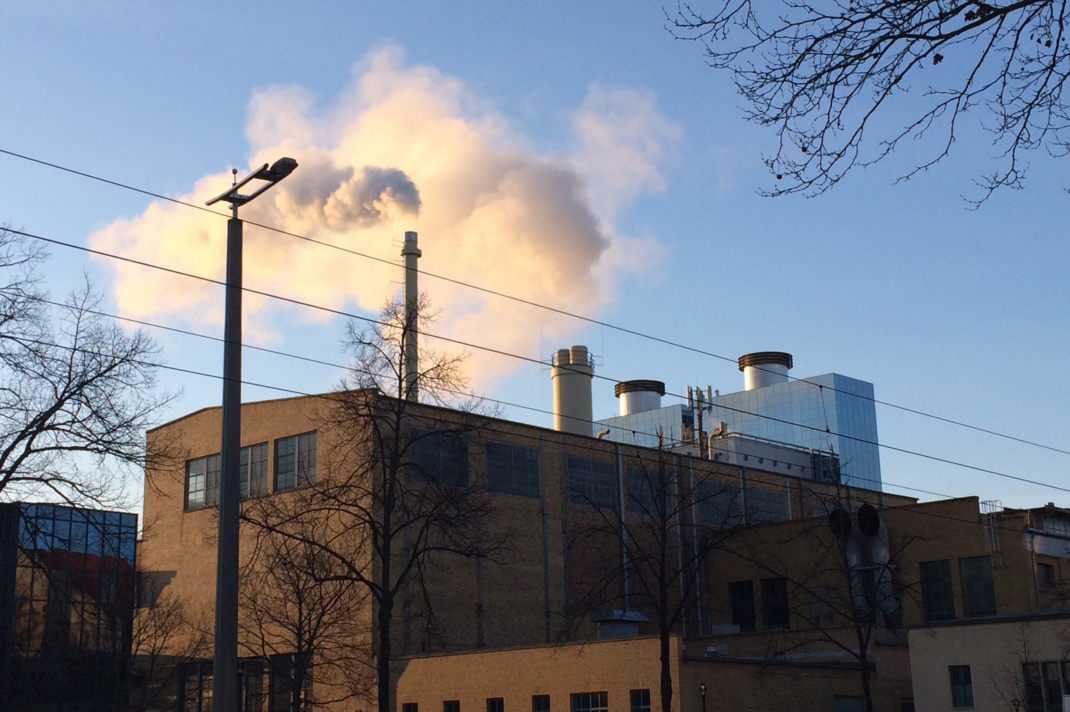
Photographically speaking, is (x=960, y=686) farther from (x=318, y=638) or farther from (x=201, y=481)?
(x=201, y=481)

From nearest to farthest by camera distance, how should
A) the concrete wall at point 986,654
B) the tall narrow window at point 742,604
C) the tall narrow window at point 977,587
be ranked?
the concrete wall at point 986,654 < the tall narrow window at point 977,587 < the tall narrow window at point 742,604

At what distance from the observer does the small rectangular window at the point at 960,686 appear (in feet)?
110

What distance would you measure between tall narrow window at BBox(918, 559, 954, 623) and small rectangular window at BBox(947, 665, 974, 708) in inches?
606

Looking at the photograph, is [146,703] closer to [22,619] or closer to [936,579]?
[22,619]

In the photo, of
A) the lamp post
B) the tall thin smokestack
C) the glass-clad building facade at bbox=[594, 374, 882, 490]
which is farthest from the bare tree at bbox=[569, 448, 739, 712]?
the glass-clad building facade at bbox=[594, 374, 882, 490]

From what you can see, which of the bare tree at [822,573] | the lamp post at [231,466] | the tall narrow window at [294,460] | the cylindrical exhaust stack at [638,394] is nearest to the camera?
the lamp post at [231,466]

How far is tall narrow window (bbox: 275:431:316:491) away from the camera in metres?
48.3

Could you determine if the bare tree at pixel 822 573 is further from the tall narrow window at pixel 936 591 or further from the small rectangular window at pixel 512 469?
the small rectangular window at pixel 512 469

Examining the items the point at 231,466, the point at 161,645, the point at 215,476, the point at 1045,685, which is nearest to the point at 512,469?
the point at 215,476

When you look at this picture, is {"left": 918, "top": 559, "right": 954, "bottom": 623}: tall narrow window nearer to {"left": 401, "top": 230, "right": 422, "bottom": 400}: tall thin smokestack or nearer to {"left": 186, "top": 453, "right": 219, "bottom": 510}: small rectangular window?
{"left": 401, "top": 230, "right": 422, "bottom": 400}: tall thin smokestack

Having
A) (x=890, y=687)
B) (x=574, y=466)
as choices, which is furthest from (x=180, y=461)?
(x=890, y=687)

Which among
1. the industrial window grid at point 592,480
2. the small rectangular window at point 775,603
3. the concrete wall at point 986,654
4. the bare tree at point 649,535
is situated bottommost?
the concrete wall at point 986,654

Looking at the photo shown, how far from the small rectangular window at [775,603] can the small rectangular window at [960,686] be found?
63.0ft

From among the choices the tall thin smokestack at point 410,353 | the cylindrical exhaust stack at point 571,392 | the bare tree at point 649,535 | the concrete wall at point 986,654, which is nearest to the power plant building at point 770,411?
the cylindrical exhaust stack at point 571,392
